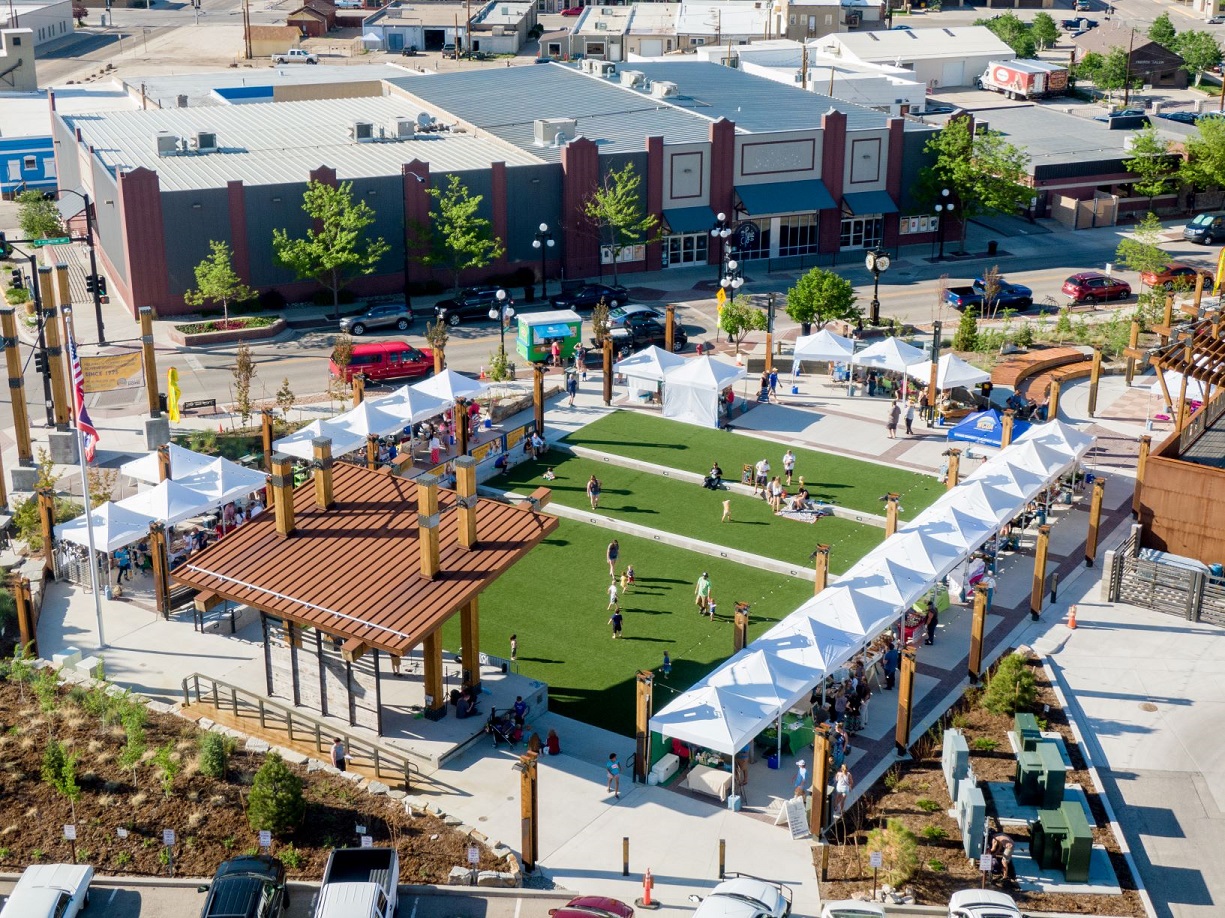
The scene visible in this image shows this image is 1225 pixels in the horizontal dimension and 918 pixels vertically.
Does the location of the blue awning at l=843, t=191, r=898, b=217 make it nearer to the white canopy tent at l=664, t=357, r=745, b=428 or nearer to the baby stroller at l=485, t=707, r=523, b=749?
the white canopy tent at l=664, t=357, r=745, b=428

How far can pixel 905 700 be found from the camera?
37.2m

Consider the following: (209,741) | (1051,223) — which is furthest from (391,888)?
(1051,223)

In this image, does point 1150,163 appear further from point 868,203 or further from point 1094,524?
point 1094,524

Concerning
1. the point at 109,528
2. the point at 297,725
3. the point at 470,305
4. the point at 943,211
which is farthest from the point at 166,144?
the point at 297,725

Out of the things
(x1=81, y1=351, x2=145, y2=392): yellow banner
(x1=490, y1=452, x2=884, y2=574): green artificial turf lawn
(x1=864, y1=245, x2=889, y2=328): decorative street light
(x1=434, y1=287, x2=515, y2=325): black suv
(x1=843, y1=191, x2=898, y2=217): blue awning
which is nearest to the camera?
(x1=490, y1=452, x2=884, y2=574): green artificial turf lawn

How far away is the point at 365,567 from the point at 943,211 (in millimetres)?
51258

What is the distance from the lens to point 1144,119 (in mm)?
94562

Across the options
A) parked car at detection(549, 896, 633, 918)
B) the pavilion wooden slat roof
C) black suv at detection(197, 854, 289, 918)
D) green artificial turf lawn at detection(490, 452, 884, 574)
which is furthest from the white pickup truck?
parked car at detection(549, 896, 633, 918)

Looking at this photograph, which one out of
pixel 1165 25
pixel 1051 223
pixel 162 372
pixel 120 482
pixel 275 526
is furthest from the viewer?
pixel 1165 25

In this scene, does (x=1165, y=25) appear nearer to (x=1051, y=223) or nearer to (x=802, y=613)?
(x=1051, y=223)

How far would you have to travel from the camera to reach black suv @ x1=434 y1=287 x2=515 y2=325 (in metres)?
70.0

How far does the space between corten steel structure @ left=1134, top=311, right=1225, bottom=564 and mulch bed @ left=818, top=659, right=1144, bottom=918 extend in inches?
338

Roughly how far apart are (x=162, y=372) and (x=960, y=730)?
39120 mm

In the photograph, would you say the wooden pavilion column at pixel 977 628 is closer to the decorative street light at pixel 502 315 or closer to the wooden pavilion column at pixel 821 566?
the wooden pavilion column at pixel 821 566
